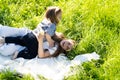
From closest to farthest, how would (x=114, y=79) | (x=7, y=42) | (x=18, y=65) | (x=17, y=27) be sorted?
1. (x=114, y=79)
2. (x=18, y=65)
3. (x=7, y=42)
4. (x=17, y=27)

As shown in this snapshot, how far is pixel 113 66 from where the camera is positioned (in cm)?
639

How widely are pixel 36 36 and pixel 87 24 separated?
95 centimetres

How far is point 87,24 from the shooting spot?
7449 mm

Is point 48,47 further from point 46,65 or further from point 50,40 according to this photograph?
point 46,65

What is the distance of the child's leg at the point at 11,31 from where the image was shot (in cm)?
720

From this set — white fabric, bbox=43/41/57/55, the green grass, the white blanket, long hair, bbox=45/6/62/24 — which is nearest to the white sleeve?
white fabric, bbox=43/41/57/55

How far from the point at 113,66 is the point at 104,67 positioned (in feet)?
0.45

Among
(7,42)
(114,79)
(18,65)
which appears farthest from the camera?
(7,42)

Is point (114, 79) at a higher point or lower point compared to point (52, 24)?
lower

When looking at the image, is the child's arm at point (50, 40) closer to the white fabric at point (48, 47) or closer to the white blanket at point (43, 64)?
the white fabric at point (48, 47)

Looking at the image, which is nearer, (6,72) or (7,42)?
(6,72)

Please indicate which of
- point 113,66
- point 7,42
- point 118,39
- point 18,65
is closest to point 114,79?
point 113,66

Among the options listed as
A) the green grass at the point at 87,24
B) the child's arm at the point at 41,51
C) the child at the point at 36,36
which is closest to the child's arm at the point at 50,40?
the child at the point at 36,36

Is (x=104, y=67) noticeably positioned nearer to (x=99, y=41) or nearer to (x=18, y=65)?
(x=99, y=41)
